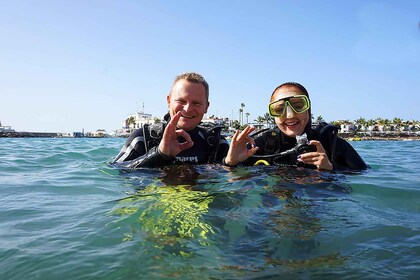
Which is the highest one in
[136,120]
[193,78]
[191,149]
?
[136,120]

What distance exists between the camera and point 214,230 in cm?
222

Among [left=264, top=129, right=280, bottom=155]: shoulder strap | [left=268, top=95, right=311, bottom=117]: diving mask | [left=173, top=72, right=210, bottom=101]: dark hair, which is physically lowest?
[left=264, top=129, right=280, bottom=155]: shoulder strap

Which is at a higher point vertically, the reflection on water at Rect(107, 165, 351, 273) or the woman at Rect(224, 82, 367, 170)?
the woman at Rect(224, 82, 367, 170)

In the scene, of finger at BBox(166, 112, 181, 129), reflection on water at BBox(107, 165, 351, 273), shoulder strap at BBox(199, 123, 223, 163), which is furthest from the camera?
shoulder strap at BBox(199, 123, 223, 163)

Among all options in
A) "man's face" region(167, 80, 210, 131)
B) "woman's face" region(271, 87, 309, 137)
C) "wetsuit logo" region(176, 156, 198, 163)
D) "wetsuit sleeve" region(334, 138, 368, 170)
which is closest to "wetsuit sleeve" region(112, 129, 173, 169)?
"wetsuit logo" region(176, 156, 198, 163)

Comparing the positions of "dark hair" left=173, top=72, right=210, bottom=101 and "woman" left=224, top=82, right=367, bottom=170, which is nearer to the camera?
"woman" left=224, top=82, right=367, bottom=170

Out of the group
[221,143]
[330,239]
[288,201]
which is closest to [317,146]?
[288,201]

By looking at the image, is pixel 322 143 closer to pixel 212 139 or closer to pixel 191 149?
pixel 212 139

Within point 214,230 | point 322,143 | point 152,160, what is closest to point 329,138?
point 322,143

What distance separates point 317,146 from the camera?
389 cm

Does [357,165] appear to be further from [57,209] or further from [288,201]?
[57,209]

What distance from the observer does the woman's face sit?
14.4ft

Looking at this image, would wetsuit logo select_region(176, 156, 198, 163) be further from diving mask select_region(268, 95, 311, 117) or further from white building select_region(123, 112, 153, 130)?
white building select_region(123, 112, 153, 130)

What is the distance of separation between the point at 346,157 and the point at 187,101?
2.39m
